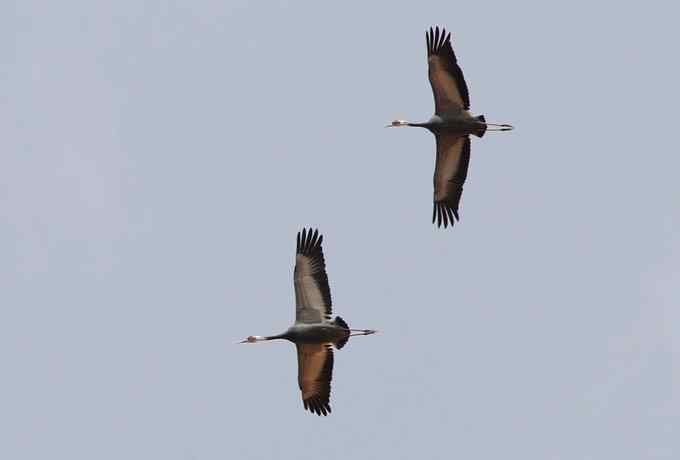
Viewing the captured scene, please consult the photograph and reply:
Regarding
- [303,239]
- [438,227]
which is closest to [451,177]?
[438,227]

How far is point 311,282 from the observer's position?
50.9 metres

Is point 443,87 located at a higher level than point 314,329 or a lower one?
higher

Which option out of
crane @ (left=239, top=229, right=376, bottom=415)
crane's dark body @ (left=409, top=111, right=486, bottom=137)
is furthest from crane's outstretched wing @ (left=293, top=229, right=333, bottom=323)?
crane's dark body @ (left=409, top=111, right=486, bottom=137)

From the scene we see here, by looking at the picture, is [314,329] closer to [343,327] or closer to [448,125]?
[343,327]

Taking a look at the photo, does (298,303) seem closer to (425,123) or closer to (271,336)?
(271,336)

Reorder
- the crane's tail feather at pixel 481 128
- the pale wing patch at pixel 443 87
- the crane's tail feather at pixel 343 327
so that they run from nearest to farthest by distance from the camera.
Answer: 1. the crane's tail feather at pixel 343 327
2. the pale wing patch at pixel 443 87
3. the crane's tail feather at pixel 481 128

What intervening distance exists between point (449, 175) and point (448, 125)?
1.77 m

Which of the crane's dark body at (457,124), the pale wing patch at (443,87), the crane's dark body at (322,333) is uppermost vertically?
the pale wing patch at (443,87)

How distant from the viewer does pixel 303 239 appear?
51375 millimetres

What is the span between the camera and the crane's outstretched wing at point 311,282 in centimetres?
5069

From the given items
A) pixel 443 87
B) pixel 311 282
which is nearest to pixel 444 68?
pixel 443 87

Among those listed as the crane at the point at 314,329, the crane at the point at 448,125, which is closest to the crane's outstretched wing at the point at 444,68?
the crane at the point at 448,125

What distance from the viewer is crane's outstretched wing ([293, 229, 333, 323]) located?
50.7 metres

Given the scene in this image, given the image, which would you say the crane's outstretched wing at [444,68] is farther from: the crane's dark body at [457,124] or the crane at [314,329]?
the crane at [314,329]
